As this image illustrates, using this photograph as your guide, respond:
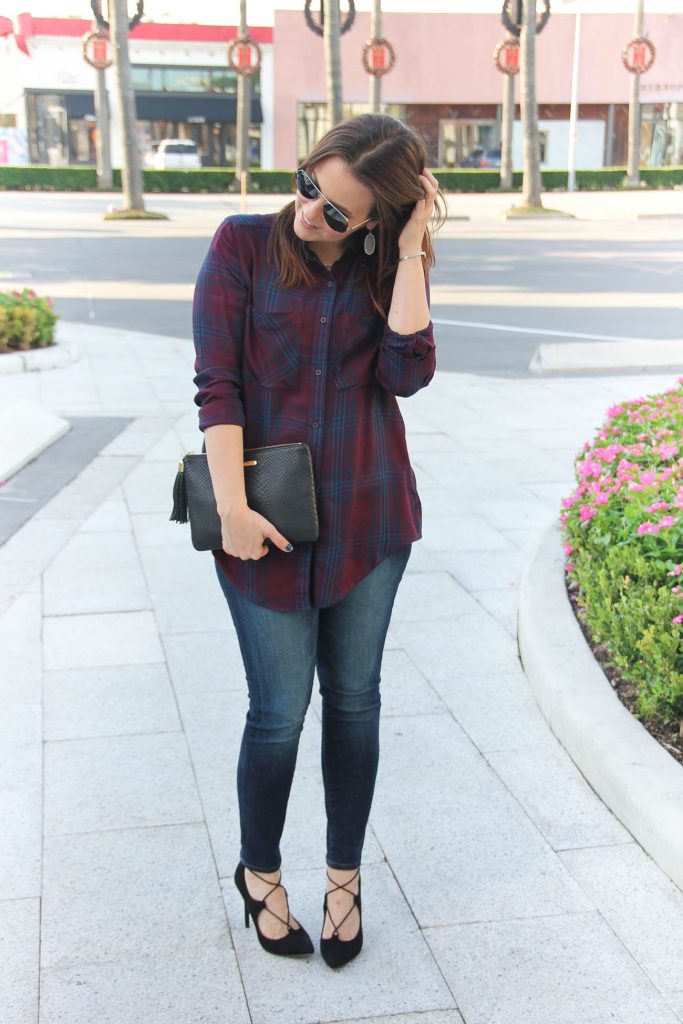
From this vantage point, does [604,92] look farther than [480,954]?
Yes

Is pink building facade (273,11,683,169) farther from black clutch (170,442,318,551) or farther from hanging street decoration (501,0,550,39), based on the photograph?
black clutch (170,442,318,551)

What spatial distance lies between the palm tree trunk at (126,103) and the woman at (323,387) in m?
27.9

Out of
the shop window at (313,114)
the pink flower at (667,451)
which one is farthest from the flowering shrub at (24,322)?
the shop window at (313,114)

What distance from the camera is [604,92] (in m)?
52.8

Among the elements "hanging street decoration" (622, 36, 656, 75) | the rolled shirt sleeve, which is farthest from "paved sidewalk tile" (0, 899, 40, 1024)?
"hanging street decoration" (622, 36, 656, 75)

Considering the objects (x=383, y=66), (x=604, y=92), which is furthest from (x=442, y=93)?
(x=383, y=66)

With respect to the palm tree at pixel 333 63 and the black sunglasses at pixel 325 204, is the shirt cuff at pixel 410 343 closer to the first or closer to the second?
the black sunglasses at pixel 325 204

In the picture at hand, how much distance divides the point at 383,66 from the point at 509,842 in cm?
3517

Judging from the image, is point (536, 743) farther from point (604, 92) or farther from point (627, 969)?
point (604, 92)

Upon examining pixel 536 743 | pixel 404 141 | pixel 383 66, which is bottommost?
pixel 536 743

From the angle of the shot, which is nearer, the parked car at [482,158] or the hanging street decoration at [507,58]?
the hanging street decoration at [507,58]

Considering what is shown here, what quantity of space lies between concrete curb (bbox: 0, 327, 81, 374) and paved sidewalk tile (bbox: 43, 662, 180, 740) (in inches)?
264

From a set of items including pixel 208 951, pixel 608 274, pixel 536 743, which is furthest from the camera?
pixel 608 274

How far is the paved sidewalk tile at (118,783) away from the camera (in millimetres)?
3242
